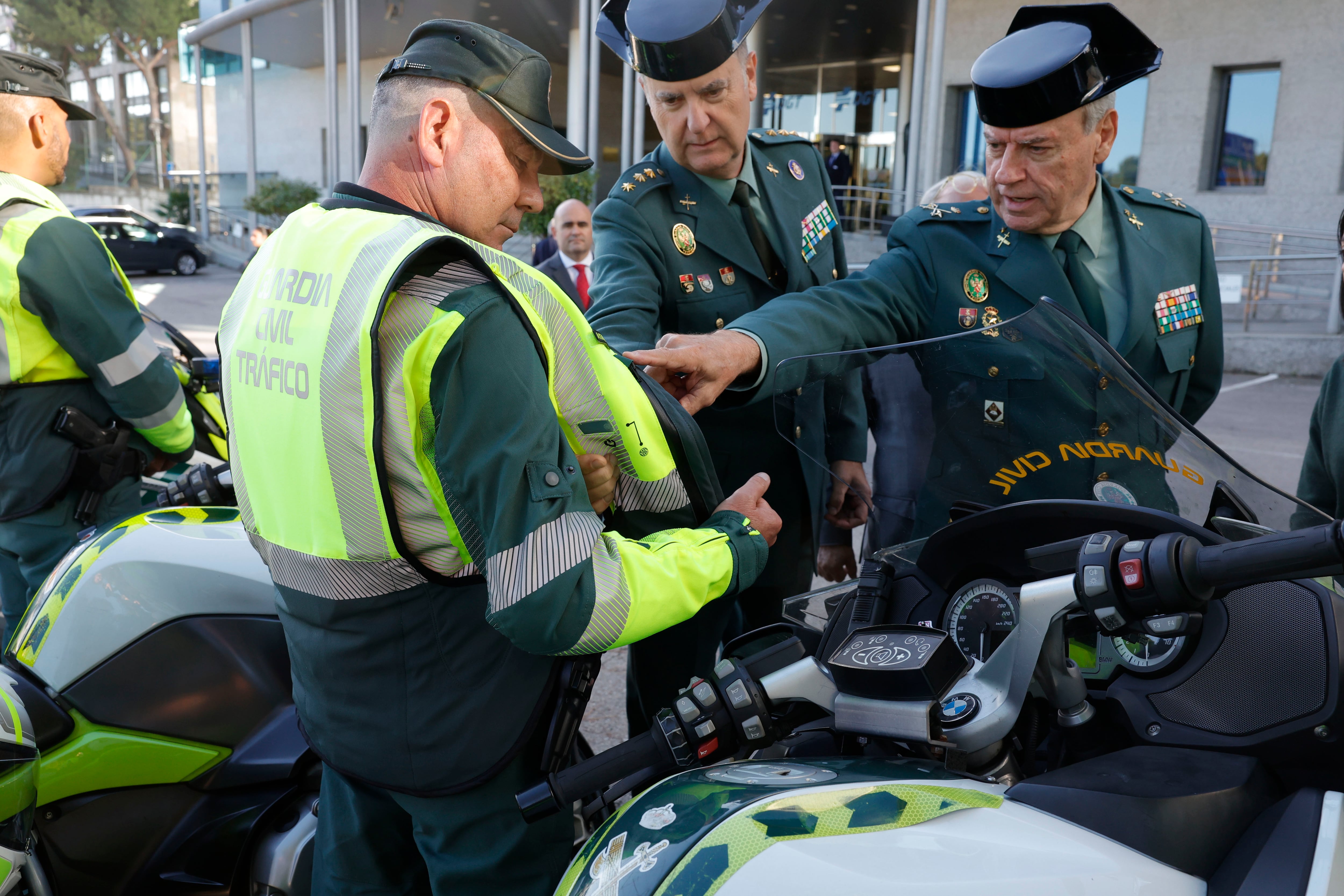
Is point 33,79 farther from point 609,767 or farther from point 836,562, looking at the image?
point 609,767

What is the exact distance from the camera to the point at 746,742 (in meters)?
1.19

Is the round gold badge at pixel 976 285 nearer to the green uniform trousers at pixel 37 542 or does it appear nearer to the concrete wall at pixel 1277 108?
the green uniform trousers at pixel 37 542

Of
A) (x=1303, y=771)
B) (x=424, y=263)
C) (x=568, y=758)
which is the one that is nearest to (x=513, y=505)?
(x=424, y=263)

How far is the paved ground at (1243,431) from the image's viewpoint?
3.54 metres

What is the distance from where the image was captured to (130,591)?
1.93 meters

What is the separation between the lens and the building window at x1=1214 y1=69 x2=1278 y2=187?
13391mm

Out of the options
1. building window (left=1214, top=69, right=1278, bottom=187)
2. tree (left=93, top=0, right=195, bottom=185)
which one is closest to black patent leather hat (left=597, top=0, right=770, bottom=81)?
building window (left=1214, top=69, right=1278, bottom=187)

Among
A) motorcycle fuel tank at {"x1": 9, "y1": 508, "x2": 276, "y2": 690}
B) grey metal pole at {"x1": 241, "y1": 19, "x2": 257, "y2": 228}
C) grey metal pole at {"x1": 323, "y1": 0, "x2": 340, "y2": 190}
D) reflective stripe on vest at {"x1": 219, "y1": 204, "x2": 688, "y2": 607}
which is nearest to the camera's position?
reflective stripe on vest at {"x1": 219, "y1": 204, "x2": 688, "y2": 607}

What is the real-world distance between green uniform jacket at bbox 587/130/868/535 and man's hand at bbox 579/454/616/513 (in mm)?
832

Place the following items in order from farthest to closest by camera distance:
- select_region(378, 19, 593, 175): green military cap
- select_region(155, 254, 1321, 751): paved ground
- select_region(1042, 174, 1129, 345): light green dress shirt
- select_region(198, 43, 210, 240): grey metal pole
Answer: select_region(198, 43, 210, 240): grey metal pole → select_region(155, 254, 1321, 751): paved ground → select_region(1042, 174, 1129, 345): light green dress shirt → select_region(378, 19, 593, 175): green military cap

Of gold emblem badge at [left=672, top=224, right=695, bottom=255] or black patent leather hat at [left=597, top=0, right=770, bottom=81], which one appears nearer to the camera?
black patent leather hat at [left=597, top=0, right=770, bottom=81]

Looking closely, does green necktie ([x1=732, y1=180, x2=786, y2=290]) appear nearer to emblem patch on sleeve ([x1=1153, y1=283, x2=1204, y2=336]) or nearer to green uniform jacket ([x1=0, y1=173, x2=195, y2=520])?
emblem patch on sleeve ([x1=1153, y1=283, x2=1204, y2=336])

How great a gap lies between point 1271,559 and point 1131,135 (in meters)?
15.4

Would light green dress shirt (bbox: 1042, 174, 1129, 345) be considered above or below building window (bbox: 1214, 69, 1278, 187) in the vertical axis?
below
